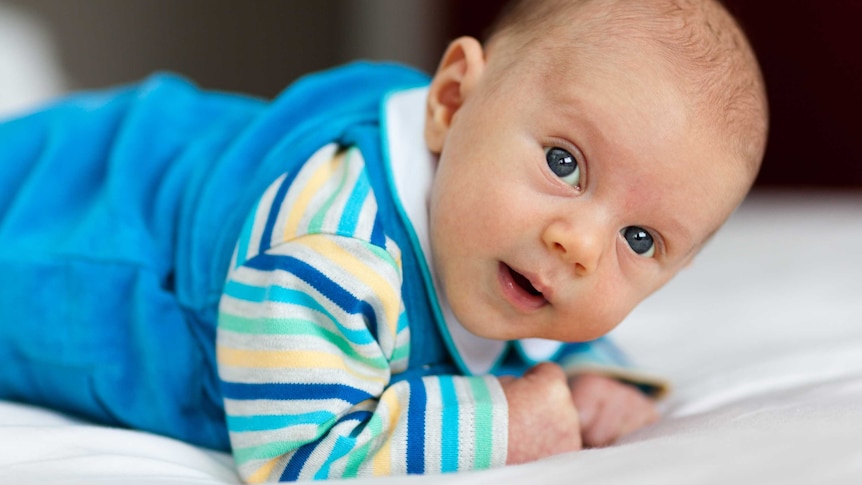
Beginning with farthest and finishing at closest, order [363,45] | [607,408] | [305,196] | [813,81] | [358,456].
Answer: [363,45]
[813,81]
[607,408]
[305,196]
[358,456]

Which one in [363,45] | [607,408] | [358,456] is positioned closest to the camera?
[358,456]

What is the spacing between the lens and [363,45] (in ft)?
10.6

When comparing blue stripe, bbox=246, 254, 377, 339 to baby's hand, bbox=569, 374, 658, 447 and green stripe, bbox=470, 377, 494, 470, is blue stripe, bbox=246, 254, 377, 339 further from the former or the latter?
baby's hand, bbox=569, 374, 658, 447

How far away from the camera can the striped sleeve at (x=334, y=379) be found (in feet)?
2.65

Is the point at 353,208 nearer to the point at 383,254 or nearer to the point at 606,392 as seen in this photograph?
the point at 383,254

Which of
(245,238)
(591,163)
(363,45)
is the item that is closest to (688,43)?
Answer: (591,163)

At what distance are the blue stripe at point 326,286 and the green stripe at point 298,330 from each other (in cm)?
3

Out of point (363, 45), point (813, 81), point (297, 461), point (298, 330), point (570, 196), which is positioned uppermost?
point (570, 196)

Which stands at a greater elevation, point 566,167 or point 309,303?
point 566,167

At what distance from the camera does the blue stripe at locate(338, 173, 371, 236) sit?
33.9 inches

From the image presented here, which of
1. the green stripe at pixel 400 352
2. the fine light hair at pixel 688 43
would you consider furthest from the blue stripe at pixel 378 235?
the fine light hair at pixel 688 43

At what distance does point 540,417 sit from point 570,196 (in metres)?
0.21

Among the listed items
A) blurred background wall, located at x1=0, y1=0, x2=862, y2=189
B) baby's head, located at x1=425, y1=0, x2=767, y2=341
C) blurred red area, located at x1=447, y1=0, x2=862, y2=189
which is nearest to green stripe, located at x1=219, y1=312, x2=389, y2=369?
baby's head, located at x1=425, y1=0, x2=767, y2=341

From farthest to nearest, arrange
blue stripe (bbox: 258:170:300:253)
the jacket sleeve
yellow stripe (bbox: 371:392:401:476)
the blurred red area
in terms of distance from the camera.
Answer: the blurred red area, the jacket sleeve, blue stripe (bbox: 258:170:300:253), yellow stripe (bbox: 371:392:401:476)
